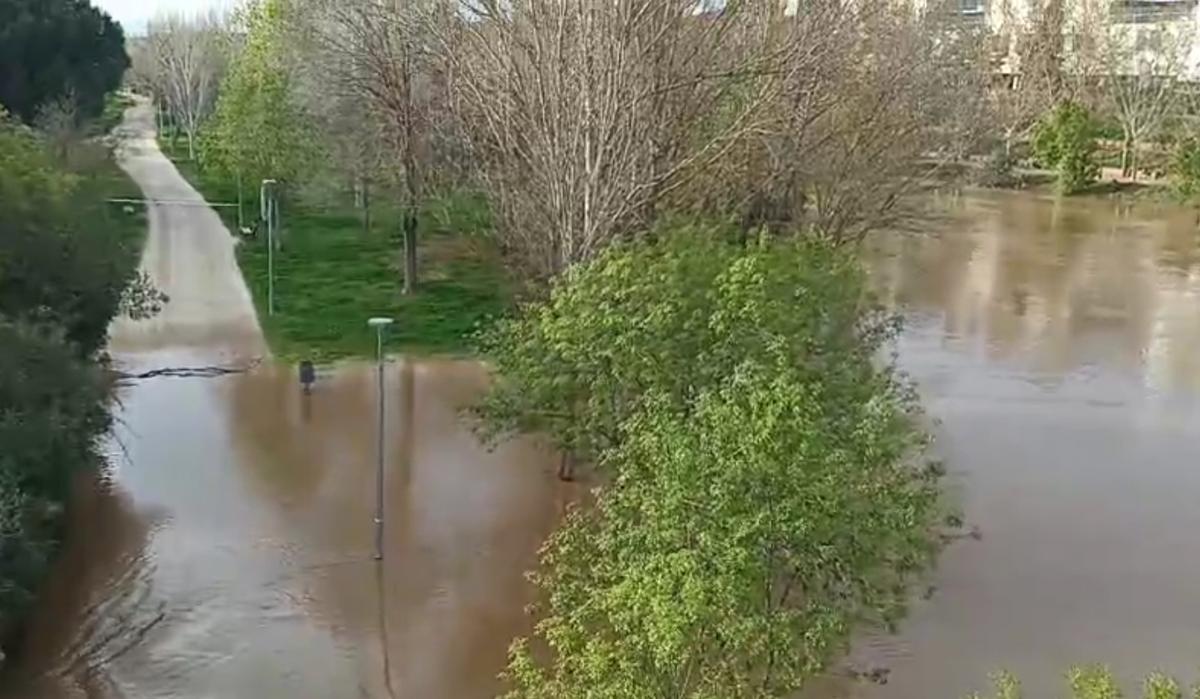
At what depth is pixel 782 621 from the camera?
8859 mm

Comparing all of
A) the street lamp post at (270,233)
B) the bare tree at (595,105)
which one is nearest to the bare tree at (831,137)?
the bare tree at (595,105)

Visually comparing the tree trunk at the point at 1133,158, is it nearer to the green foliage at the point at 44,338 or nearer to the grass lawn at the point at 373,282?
the grass lawn at the point at 373,282

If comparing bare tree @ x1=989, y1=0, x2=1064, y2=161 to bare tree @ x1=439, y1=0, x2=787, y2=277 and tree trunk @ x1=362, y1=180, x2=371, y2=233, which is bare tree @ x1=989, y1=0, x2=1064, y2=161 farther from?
bare tree @ x1=439, y1=0, x2=787, y2=277

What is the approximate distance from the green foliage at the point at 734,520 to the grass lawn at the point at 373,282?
10.3 metres

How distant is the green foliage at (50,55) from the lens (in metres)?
37.4

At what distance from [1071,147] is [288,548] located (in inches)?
1645

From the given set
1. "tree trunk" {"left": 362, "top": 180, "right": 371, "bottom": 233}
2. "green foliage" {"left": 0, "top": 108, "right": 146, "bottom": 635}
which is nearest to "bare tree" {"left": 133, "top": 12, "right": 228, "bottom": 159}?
"tree trunk" {"left": 362, "top": 180, "right": 371, "bottom": 233}

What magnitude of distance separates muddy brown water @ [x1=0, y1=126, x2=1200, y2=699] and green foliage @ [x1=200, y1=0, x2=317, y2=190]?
6229 mm

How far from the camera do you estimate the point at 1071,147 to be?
50.3 meters

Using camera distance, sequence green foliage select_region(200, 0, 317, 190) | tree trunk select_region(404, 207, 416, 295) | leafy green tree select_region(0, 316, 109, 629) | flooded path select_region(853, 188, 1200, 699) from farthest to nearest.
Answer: green foliage select_region(200, 0, 317, 190) → tree trunk select_region(404, 207, 416, 295) → flooded path select_region(853, 188, 1200, 699) → leafy green tree select_region(0, 316, 109, 629)

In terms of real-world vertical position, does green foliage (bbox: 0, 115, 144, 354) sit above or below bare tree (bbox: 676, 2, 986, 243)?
below

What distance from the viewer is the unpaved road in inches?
504

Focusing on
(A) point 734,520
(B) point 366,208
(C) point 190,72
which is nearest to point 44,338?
(A) point 734,520

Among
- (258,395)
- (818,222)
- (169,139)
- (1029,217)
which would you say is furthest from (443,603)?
(169,139)
